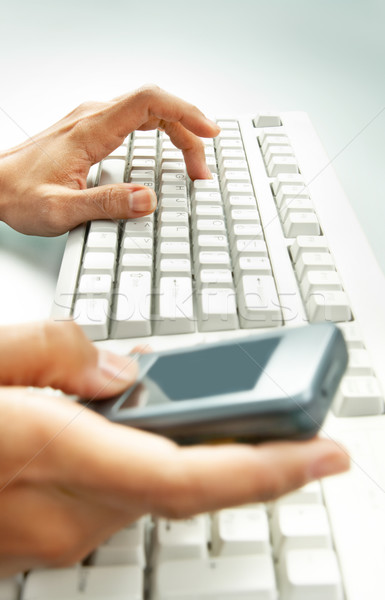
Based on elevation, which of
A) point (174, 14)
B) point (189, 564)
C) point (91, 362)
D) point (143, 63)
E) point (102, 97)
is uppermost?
point (174, 14)

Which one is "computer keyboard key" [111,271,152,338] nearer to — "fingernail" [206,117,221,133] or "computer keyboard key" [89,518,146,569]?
"computer keyboard key" [89,518,146,569]

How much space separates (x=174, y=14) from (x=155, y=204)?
870mm

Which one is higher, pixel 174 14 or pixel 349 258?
pixel 174 14

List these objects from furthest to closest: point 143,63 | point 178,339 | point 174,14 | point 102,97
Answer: point 174,14
point 143,63
point 102,97
point 178,339

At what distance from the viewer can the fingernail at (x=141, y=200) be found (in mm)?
513

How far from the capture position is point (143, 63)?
1038 mm

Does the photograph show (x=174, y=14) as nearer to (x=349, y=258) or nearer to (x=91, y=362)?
(x=349, y=258)

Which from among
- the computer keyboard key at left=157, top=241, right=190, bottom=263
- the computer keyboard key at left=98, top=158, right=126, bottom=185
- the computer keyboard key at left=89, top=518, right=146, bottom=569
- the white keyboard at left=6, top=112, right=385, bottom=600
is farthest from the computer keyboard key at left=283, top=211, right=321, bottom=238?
the computer keyboard key at left=89, top=518, right=146, bottom=569

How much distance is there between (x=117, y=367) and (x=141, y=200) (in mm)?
233

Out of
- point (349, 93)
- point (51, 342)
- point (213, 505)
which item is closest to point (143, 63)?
point (349, 93)

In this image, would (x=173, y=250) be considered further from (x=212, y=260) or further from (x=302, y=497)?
(x=302, y=497)

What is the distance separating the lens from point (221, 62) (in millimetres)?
1043

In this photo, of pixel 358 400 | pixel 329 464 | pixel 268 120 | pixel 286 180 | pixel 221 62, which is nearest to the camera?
pixel 329 464

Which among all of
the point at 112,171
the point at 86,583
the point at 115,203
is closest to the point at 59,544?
the point at 86,583
